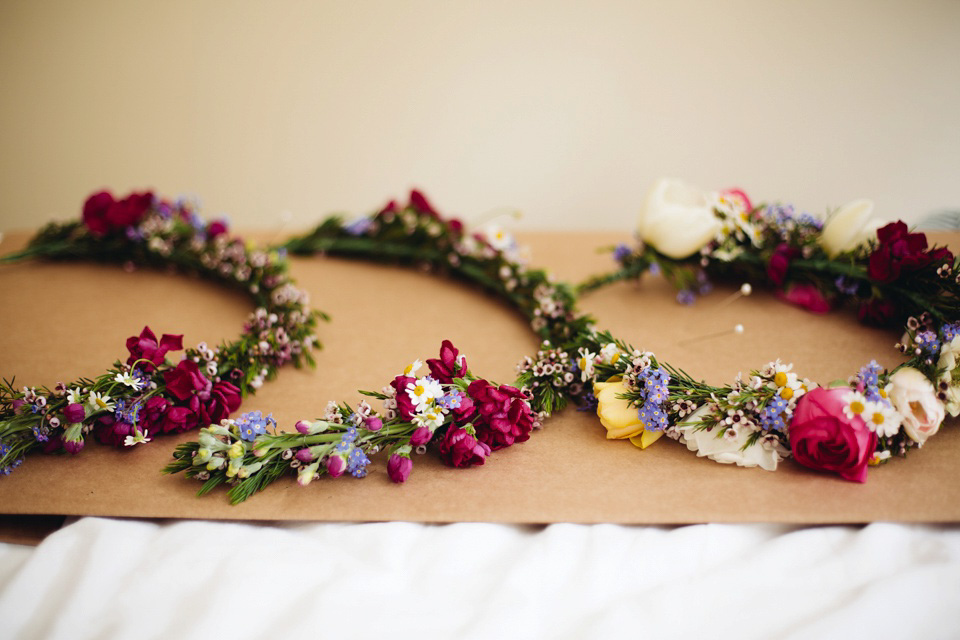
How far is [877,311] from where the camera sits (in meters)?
1.38

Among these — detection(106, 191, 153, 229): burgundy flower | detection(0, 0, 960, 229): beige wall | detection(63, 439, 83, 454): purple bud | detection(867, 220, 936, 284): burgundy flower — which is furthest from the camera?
detection(0, 0, 960, 229): beige wall

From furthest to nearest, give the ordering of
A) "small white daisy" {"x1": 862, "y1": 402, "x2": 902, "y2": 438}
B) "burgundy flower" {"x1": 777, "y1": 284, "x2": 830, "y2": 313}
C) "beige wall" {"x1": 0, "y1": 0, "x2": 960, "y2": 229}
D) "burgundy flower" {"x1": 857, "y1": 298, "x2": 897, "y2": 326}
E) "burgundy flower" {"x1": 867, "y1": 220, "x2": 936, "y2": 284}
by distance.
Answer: "beige wall" {"x1": 0, "y1": 0, "x2": 960, "y2": 229}
"burgundy flower" {"x1": 777, "y1": 284, "x2": 830, "y2": 313}
"burgundy flower" {"x1": 857, "y1": 298, "x2": 897, "y2": 326}
"burgundy flower" {"x1": 867, "y1": 220, "x2": 936, "y2": 284}
"small white daisy" {"x1": 862, "y1": 402, "x2": 902, "y2": 438}

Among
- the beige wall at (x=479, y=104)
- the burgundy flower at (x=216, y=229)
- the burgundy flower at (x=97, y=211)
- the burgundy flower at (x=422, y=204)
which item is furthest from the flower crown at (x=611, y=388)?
the beige wall at (x=479, y=104)

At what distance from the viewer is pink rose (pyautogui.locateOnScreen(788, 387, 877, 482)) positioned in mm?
956

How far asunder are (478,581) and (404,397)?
302 millimetres

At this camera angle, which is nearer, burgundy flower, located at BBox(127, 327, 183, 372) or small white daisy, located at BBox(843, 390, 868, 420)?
small white daisy, located at BBox(843, 390, 868, 420)

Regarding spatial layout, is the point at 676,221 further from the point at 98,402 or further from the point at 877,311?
the point at 98,402

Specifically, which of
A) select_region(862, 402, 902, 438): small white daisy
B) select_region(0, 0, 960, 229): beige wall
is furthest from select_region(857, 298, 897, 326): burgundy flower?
select_region(0, 0, 960, 229): beige wall

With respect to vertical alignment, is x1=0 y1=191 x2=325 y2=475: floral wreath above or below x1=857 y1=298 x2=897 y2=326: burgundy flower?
above

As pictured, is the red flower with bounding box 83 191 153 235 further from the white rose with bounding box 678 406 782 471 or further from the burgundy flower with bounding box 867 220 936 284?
the burgundy flower with bounding box 867 220 936 284

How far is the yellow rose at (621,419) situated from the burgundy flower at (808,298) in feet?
2.09

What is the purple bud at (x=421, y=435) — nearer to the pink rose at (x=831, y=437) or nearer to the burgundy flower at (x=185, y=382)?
the burgundy flower at (x=185, y=382)

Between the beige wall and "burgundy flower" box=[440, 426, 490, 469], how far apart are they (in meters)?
1.52

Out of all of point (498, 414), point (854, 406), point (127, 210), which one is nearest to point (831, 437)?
point (854, 406)
